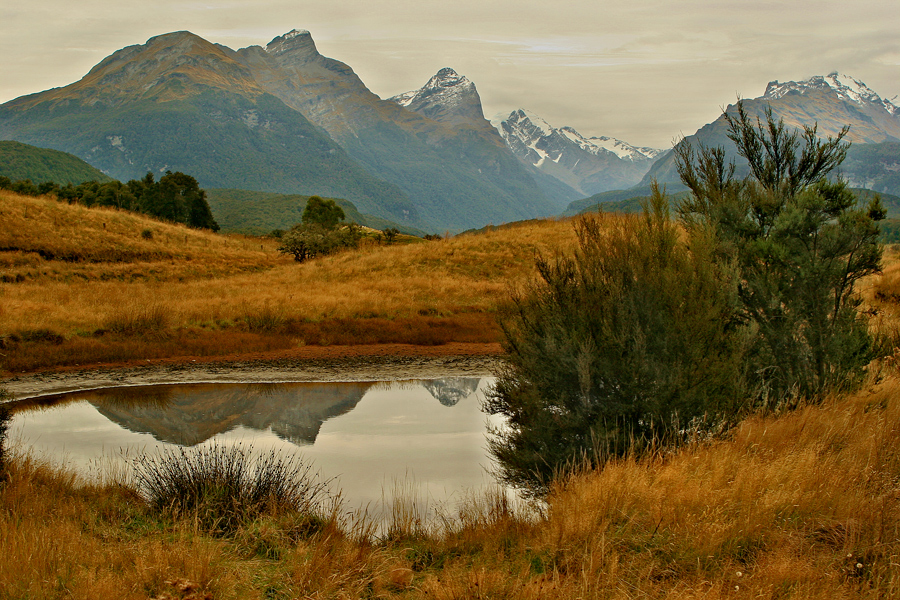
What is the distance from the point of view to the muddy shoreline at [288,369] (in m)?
17.3

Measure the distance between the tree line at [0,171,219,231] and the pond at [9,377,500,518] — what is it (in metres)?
66.1

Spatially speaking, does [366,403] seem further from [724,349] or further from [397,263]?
[397,263]

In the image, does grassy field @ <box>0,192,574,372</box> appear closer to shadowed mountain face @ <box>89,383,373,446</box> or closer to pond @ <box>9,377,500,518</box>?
pond @ <box>9,377,500,518</box>

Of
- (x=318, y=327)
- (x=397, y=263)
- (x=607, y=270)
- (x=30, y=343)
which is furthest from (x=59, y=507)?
(x=397, y=263)

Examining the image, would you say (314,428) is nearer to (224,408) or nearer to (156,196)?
(224,408)

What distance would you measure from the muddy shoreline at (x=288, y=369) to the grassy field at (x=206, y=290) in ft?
3.24

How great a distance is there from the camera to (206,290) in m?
30.6

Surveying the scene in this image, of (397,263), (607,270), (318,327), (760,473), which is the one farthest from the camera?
(397,263)

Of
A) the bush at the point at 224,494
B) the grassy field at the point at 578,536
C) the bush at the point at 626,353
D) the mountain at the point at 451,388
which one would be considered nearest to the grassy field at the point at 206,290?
the mountain at the point at 451,388

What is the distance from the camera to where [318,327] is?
25.2 meters

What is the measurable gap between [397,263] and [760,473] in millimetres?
32881

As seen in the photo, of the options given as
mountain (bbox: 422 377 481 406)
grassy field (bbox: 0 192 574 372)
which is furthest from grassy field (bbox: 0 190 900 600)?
grassy field (bbox: 0 192 574 372)

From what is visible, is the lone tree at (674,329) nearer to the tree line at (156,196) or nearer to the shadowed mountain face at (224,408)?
the shadowed mountain face at (224,408)

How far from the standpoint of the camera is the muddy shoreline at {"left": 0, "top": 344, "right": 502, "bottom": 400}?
56.8ft
